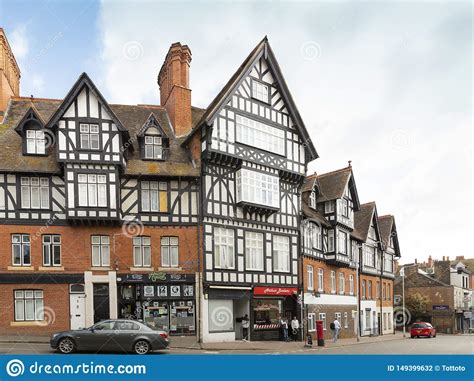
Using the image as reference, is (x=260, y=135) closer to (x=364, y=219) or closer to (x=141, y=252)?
(x=141, y=252)

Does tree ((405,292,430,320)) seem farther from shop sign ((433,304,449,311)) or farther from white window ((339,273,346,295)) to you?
white window ((339,273,346,295))

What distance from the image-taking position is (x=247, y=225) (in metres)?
19.3

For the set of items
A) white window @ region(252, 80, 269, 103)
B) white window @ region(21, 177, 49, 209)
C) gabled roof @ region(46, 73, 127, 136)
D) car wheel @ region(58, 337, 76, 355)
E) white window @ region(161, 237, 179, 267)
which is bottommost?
car wheel @ region(58, 337, 76, 355)

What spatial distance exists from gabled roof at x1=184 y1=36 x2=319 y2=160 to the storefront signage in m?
6.28

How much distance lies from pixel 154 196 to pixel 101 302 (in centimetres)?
433

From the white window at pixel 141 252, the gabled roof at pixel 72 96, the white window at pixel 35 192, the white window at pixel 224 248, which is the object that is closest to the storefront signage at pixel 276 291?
the white window at pixel 224 248

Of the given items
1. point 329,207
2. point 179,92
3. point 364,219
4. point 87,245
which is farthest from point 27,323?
point 364,219

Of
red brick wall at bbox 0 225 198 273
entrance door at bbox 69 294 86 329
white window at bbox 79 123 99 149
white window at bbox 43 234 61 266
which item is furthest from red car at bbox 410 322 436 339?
Answer: white window at bbox 79 123 99 149

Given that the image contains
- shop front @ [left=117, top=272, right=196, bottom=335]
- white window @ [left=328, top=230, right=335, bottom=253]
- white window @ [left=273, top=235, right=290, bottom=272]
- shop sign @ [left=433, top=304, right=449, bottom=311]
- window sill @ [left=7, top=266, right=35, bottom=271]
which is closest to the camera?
window sill @ [left=7, top=266, right=35, bottom=271]

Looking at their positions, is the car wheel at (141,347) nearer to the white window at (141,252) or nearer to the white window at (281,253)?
the white window at (141,252)

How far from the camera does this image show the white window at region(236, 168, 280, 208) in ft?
61.5

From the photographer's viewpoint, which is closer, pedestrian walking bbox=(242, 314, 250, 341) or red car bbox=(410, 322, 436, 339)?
pedestrian walking bbox=(242, 314, 250, 341)

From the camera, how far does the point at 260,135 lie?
19.5m
